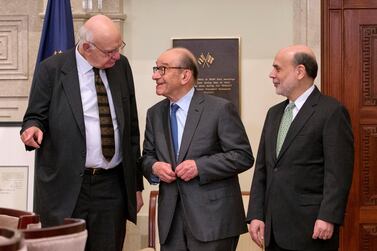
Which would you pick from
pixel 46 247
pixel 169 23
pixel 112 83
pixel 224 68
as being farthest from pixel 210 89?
pixel 46 247

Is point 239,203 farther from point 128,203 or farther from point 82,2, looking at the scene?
point 82,2

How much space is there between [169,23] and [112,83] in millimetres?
1824

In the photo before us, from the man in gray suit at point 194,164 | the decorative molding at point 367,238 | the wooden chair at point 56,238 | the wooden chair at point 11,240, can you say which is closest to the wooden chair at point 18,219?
the wooden chair at point 56,238

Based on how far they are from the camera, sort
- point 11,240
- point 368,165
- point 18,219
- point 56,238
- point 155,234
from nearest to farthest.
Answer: point 11,240
point 56,238
point 18,219
point 155,234
point 368,165

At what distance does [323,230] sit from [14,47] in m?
3.07

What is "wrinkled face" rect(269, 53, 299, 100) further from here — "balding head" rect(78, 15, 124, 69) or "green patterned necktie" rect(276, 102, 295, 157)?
"balding head" rect(78, 15, 124, 69)

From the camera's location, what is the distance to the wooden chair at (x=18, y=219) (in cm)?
222

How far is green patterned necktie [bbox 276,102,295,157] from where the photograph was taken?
3.83 m

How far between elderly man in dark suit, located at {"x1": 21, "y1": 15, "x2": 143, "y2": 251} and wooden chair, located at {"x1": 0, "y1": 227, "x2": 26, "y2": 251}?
1.90 m

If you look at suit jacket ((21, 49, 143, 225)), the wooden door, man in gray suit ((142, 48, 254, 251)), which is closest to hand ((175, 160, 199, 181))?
man in gray suit ((142, 48, 254, 251))

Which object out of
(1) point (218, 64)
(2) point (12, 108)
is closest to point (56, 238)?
(1) point (218, 64)

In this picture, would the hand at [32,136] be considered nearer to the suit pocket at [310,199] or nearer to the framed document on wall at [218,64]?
the suit pocket at [310,199]

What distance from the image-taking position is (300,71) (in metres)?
3.84

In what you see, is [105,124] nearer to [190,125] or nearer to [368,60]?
[190,125]
